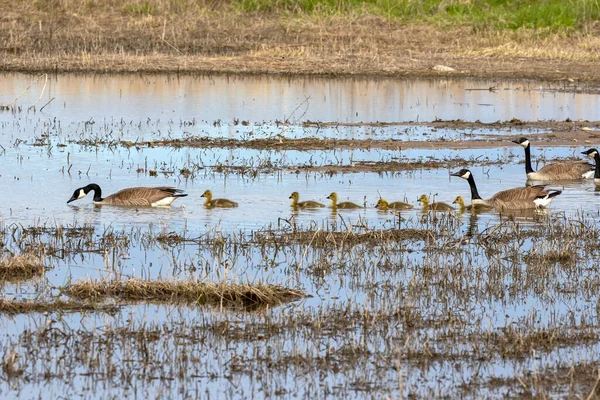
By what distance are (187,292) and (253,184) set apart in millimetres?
7280

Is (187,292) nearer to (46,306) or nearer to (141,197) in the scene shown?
(46,306)

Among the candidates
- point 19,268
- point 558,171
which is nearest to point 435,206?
point 558,171

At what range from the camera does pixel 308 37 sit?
40.1 metres

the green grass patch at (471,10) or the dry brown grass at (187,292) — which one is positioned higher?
the green grass patch at (471,10)

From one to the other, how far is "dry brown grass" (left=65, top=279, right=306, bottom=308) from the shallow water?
0.81ft

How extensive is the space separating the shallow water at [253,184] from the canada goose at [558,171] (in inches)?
7.2

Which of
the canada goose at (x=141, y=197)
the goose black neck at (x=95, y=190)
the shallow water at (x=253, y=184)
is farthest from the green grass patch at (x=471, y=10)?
the goose black neck at (x=95, y=190)

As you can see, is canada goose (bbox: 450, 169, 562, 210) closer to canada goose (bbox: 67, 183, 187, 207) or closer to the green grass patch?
canada goose (bbox: 67, 183, 187, 207)

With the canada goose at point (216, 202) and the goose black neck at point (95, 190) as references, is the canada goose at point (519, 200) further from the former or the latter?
the goose black neck at point (95, 190)

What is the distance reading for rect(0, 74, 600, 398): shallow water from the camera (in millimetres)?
8750

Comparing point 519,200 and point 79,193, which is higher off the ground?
point 79,193

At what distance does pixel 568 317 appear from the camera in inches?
343

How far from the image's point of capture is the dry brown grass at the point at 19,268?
9773 millimetres

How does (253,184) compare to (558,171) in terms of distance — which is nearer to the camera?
(253,184)
